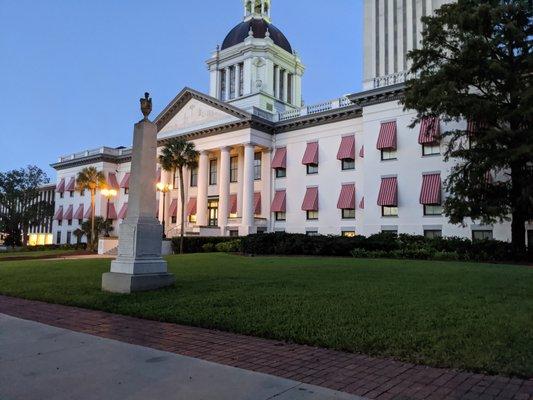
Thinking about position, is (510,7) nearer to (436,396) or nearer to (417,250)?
(417,250)

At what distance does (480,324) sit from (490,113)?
761 inches

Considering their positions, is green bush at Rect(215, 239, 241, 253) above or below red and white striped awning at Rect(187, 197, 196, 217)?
below

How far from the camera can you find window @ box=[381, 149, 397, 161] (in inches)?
1361

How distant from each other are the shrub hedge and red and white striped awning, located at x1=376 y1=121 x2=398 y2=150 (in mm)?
9189

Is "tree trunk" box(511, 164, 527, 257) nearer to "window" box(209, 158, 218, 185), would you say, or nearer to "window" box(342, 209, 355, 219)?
"window" box(342, 209, 355, 219)

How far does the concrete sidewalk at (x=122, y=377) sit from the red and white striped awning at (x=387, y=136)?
1199 inches

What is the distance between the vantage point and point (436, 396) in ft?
13.8

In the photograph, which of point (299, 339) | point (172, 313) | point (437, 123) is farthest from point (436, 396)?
point (437, 123)

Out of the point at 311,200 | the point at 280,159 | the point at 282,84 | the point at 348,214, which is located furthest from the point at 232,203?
the point at 282,84

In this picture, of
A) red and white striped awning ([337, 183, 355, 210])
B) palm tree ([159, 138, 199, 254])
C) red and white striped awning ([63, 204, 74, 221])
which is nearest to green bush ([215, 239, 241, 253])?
palm tree ([159, 138, 199, 254])

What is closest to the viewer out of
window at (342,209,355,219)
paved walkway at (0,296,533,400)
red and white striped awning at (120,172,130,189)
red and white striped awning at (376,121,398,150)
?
paved walkway at (0,296,533,400)

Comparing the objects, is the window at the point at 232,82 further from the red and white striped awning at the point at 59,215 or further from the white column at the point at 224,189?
the red and white striped awning at the point at 59,215

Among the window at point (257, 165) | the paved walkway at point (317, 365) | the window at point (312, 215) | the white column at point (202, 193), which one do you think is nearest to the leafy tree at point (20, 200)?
the white column at point (202, 193)

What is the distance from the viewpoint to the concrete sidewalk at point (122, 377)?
424 cm
